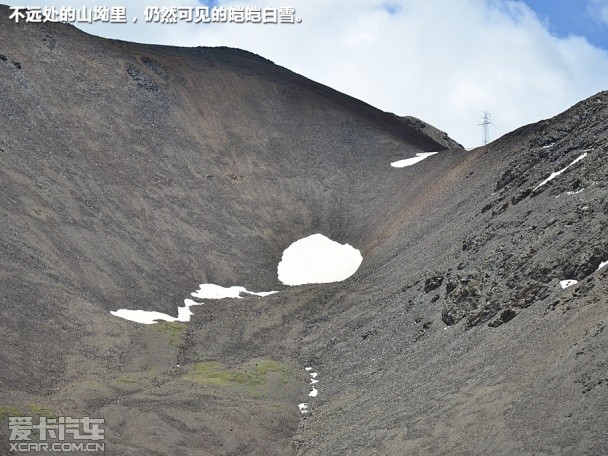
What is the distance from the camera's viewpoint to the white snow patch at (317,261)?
97062 mm

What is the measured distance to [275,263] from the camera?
329 feet

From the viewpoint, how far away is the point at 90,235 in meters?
88.1

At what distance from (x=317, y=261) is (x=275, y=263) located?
427 centimetres

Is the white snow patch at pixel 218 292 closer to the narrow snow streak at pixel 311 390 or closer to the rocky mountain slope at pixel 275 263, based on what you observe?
the rocky mountain slope at pixel 275 263

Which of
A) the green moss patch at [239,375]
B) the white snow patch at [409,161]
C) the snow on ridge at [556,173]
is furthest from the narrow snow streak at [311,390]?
the white snow patch at [409,161]

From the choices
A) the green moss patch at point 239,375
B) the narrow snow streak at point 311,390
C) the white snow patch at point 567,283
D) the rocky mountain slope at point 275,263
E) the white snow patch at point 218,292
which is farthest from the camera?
the white snow patch at point 218,292

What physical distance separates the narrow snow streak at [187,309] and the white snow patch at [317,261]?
6019mm

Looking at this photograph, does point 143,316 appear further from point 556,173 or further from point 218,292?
point 556,173

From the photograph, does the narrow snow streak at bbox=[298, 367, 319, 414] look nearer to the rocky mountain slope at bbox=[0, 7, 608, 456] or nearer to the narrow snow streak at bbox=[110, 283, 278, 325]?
the rocky mountain slope at bbox=[0, 7, 608, 456]

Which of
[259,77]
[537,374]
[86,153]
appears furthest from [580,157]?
[259,77]

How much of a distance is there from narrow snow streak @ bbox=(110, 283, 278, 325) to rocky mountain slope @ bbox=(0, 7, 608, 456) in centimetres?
105

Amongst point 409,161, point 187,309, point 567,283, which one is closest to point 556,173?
point 567,283

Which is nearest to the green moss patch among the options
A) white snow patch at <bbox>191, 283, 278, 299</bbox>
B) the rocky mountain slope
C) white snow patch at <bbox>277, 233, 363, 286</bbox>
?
the rocky mountain slope

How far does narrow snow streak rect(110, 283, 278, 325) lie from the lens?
79375 millimetres
